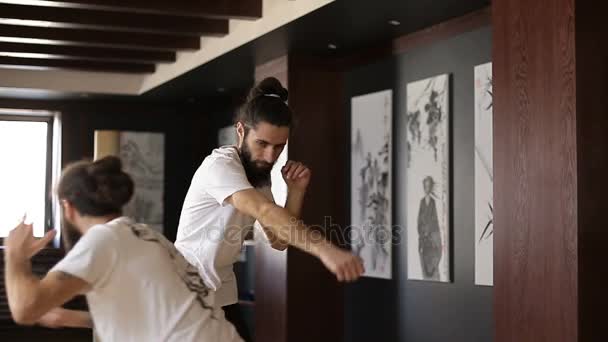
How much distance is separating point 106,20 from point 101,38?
2.58 feet

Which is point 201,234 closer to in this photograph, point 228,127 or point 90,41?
point 90,41

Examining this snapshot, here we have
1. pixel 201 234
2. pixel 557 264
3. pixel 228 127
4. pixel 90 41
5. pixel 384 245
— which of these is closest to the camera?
pixel 201 234

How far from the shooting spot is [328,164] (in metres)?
7.82

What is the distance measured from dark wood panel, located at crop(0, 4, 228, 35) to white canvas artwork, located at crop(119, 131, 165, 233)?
3.68 m

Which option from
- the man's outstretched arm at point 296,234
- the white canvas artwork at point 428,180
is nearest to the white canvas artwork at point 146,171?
the white canvas artwork at point 428,180

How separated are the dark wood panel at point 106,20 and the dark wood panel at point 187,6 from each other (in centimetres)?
49

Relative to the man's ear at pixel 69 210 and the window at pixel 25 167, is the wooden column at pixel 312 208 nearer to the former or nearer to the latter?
the window at pixel 25 167

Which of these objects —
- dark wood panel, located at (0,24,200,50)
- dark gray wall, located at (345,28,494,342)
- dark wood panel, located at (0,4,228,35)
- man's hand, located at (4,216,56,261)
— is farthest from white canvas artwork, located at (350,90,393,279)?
man's hand, located at (4,216,56,261)

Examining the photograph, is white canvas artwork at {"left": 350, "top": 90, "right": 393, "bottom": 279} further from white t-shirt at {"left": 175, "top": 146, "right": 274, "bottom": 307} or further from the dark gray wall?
white t-shirt at {"left": 175, "top": 146, "right": 274, "bottom": 307}

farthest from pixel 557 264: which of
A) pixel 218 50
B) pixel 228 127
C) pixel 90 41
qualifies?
pixel 228 127

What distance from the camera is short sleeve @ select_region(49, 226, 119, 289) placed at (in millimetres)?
2406

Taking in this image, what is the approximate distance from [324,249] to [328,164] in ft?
17.0

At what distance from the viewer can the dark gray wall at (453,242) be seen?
20.5 ft

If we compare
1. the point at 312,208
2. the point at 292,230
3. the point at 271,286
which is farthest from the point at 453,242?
the point at 292,230
